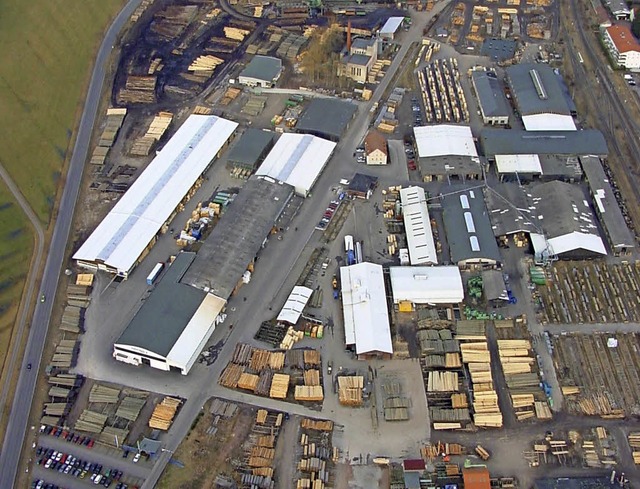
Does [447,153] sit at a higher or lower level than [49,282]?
higher

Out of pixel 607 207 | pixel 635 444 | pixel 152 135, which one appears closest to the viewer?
pixel 635 444

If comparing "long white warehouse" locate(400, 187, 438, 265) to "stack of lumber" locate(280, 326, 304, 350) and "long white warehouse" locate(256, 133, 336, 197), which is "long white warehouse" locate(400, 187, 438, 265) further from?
"stack of lumber" locate(280, 326, 304, 350)

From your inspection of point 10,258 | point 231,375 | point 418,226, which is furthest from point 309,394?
point 10,258

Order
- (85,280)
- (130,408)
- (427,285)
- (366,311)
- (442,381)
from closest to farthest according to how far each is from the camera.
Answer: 1. (130,408)
2. (442,381)
3. (366,311)
4. (427,285)
5. (85,280)

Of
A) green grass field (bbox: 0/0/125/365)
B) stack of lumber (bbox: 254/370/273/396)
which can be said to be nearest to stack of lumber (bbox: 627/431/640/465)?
stack of lumber (bbox: 254/370/273/396)

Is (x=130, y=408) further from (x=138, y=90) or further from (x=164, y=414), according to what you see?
(x=138, y=90)

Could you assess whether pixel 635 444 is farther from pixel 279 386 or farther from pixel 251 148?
pixel 251 148

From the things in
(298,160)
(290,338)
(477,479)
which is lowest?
(477,479)

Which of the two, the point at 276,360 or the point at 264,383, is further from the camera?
the point at 276,360
